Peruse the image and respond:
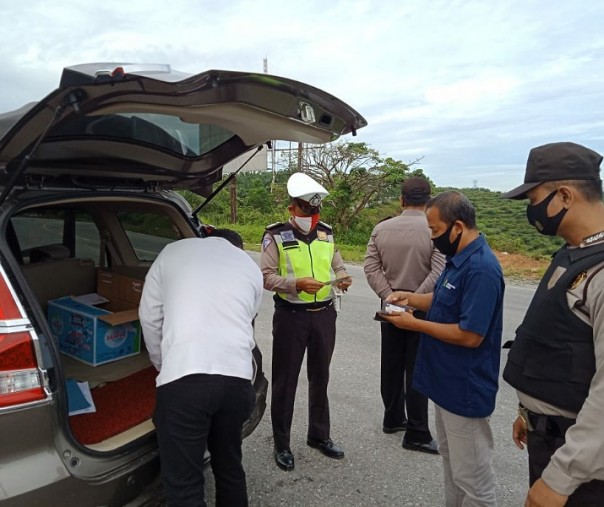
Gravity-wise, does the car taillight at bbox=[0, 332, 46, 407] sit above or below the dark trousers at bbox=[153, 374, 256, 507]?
above

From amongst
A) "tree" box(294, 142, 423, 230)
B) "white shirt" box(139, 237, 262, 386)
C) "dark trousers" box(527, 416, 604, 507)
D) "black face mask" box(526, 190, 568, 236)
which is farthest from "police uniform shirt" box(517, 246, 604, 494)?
"tree" box(294, 142, 423, 230)

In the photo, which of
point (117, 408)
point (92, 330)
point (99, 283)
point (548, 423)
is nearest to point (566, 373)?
point (548, 423)

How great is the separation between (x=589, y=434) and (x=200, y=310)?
1.42 metres

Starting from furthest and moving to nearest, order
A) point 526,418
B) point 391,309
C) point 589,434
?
point 391,309 → point 526,418 → point 589,434

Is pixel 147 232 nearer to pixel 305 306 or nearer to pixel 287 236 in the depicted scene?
pixel 287 236

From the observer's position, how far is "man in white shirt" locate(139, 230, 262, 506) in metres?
1.91

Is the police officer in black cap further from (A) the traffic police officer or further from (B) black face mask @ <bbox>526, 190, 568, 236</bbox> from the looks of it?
(A) the traffic police officer

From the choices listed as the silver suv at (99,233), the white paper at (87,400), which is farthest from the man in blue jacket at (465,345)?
the white paper at (87,400)

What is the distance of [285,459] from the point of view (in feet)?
9.55

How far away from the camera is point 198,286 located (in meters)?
2.02

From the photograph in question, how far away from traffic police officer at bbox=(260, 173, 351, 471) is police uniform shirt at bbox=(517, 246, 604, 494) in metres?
1.64

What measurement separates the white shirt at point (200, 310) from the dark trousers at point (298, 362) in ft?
2.62

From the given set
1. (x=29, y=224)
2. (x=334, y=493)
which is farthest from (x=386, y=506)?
(x=29, y=224)

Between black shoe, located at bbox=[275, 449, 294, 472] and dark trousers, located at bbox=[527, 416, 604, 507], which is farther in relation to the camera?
black shoe, located at bbox=[275, 449, 294, 472]
